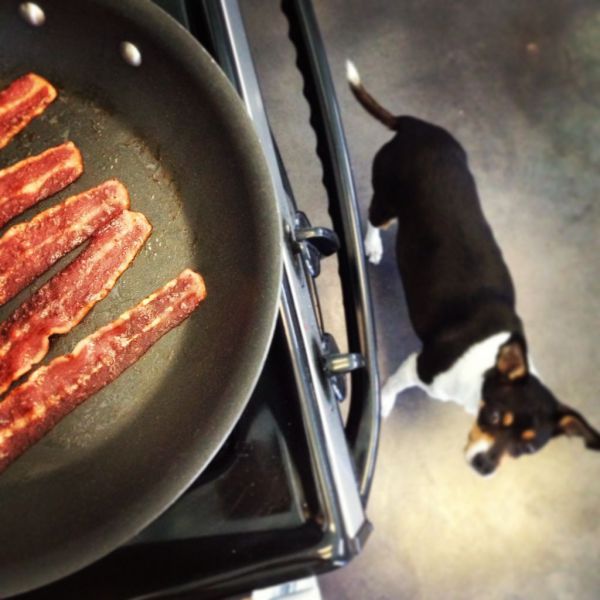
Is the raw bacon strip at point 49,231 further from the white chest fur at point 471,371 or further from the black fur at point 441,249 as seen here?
the white chest fur at point 471,371

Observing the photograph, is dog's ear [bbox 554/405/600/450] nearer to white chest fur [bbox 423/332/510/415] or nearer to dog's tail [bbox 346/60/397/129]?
white chest fur [bbox 423/332/510/415]

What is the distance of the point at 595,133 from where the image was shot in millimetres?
2070

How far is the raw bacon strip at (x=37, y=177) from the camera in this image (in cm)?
92

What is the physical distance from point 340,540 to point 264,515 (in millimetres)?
98

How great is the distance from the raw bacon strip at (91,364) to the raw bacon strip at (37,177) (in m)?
0.23

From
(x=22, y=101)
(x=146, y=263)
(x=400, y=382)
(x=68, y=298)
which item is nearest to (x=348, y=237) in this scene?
(x=146, y=263)

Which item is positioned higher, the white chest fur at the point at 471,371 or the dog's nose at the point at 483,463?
the white chest fur at the point at 471,371

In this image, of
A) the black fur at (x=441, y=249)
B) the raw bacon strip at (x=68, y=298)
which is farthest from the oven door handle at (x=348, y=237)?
the black fur at (x=441, y=249)

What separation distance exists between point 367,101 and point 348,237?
1.07 m

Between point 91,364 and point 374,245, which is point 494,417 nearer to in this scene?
→ point 374,245

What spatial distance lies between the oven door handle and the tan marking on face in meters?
0.90

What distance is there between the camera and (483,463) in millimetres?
1704

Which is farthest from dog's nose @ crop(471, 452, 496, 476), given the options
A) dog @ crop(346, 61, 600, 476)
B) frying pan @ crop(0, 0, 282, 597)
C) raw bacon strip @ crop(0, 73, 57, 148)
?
raw bacon strip @ crop(0, 73, 57, 148)

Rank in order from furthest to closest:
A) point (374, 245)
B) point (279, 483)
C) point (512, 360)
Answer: point (374, 245), point (512, 360), point (279, 483)
